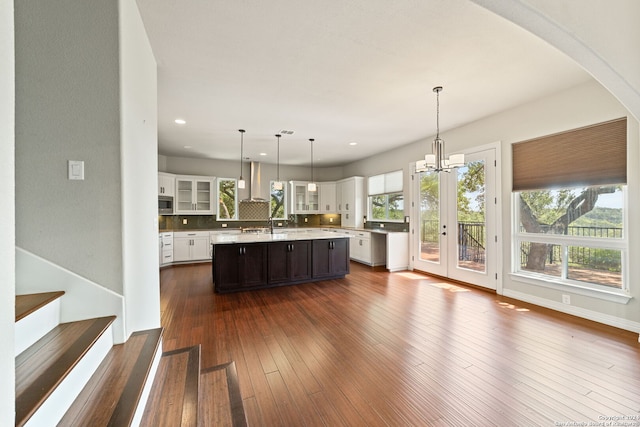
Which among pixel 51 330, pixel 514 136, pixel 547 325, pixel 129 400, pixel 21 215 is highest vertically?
pixel 514 136

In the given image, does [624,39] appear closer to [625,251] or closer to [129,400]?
[625,251]

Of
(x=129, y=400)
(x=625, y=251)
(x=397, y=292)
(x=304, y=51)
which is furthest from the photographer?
(x=397, y=292)

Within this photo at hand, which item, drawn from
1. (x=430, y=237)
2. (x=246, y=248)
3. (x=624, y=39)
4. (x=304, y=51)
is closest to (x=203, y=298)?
(x=246, y=248)

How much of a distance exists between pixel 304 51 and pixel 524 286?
4275 mm

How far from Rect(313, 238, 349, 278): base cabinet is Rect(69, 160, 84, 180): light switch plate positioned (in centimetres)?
367

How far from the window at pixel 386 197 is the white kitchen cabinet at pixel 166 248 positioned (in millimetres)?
5127

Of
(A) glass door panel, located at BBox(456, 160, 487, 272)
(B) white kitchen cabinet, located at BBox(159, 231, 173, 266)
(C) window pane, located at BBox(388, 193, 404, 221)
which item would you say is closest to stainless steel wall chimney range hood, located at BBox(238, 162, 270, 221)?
(B) white kitchen cabinet, located at BBox(159, 231, 173, 266)

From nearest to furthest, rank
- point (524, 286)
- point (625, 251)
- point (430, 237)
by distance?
point (625, 251) → point (524, 286) → point (430, 237)

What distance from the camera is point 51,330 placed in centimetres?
151

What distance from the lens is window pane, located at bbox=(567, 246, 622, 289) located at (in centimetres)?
302

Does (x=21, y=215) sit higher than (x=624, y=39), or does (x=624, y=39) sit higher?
(x=624, y=39)

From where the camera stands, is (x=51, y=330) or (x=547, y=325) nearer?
(x=51, y=330)

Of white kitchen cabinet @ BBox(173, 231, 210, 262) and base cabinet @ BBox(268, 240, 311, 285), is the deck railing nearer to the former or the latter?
base cabinet @ BBox(268, 240, 311, 285)

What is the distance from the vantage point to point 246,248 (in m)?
4.39
